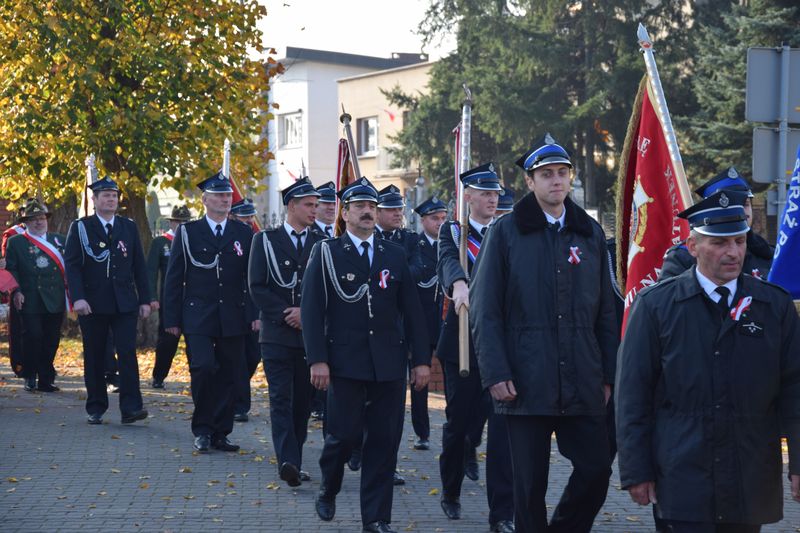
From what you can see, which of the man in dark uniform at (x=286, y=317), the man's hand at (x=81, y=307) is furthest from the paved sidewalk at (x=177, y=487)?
the man's hand at (x=81, y=307)

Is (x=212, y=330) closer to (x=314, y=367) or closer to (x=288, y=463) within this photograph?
(x=288, y=463)

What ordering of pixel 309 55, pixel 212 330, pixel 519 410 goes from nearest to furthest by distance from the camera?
1. pixel 519 410
2. pixel 212 330
3. pixel 309 55

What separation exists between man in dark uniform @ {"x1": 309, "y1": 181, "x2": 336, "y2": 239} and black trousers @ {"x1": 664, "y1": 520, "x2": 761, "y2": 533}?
7087 mm

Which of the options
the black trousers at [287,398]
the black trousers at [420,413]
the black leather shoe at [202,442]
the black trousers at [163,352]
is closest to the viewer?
the black trousers at [287,398]

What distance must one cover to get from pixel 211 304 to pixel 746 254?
4924mm

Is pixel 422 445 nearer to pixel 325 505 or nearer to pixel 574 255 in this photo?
pixel 325 505

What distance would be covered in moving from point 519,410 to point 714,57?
21.2m

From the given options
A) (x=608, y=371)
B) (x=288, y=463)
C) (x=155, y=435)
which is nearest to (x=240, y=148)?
(x=155, y=435)

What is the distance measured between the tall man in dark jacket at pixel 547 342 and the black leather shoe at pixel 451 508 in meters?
1.84

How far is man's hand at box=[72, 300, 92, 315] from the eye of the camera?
1136cm

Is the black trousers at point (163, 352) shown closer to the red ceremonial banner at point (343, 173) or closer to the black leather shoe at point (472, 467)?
the red ceremonial banner at point (343, 173)

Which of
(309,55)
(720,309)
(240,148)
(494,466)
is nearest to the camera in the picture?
(720,309)

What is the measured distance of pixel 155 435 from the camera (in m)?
11.3

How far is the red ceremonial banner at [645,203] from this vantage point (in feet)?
25.3
